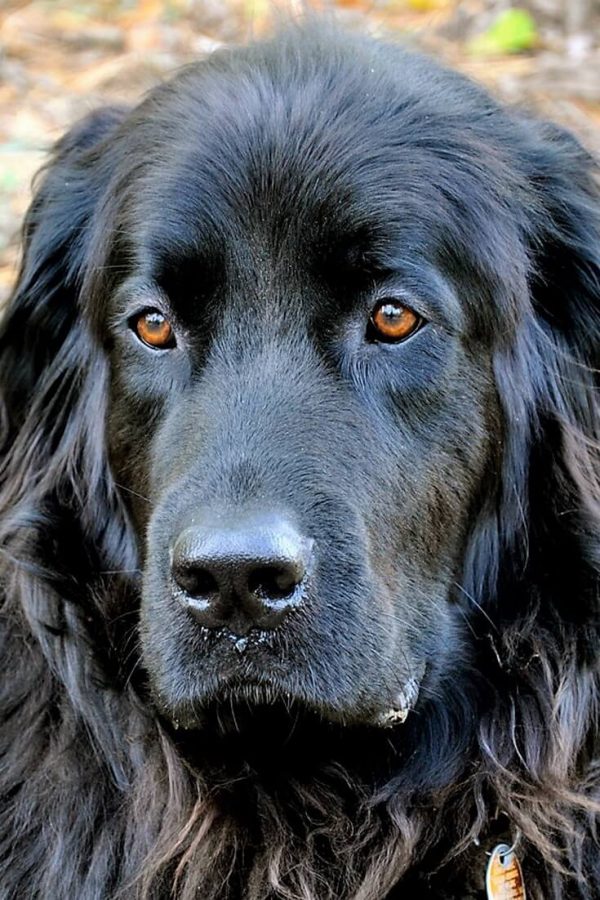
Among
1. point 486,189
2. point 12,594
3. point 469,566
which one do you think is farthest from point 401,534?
point 12,594

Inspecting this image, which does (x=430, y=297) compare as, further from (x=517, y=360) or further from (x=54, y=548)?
(x=54, y=548)

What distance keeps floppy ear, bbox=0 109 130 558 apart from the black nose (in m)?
0.78

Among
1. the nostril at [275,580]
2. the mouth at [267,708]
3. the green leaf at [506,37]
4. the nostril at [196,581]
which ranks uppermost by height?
the green leaf at [506,37]

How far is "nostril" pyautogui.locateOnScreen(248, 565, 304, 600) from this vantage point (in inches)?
94.6

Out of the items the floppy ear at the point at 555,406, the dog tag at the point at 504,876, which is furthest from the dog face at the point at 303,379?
the dog tag at the point at 504,876

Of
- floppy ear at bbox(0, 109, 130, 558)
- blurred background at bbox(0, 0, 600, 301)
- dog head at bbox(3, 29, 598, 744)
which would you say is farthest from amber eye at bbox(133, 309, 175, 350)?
blurred background at bbox(0, 0, 600, 301)

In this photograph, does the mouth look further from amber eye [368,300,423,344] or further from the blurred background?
the blurred background

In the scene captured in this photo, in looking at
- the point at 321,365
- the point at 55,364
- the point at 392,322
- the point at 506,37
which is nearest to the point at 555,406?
the point at 392,322

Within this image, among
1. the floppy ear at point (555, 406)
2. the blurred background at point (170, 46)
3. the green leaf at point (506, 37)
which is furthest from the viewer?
the green leaf at point (506, 37)

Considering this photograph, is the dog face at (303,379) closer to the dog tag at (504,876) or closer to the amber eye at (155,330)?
the amber eye at (155,330)

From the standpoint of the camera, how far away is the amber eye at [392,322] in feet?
9.17

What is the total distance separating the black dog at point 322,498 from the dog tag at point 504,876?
31 mm

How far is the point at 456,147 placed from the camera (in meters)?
2.95

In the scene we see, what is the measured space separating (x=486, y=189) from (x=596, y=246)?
0.36 meters
